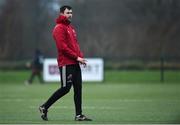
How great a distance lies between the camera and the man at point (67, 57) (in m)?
15.2

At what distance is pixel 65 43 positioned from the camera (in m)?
15.2

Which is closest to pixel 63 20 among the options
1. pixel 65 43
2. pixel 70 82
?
pixel 65 43

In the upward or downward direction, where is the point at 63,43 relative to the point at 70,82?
upward

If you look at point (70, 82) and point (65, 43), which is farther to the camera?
point (70, 82)

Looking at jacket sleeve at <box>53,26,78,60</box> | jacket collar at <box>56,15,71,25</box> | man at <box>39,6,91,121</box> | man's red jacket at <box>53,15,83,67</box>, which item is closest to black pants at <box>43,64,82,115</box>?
man at <box>39,6,91,121</box>

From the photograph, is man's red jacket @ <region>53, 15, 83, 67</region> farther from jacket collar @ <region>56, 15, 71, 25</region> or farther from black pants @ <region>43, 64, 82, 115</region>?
black pants @ <region>43, 64, 82, 115</region>

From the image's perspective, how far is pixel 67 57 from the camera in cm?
1527

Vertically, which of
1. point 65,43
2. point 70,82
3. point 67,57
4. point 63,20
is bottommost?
point 70,82

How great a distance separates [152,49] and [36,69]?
74.1 ft

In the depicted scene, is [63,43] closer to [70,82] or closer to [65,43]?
[65,43]

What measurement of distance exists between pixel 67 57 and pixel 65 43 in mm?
288

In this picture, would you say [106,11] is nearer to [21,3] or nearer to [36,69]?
[21,3]

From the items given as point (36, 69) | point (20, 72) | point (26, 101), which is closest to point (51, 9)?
point (20, 72)

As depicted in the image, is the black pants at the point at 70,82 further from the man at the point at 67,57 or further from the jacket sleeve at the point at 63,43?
the jacket sleeve at the point at 63,43
